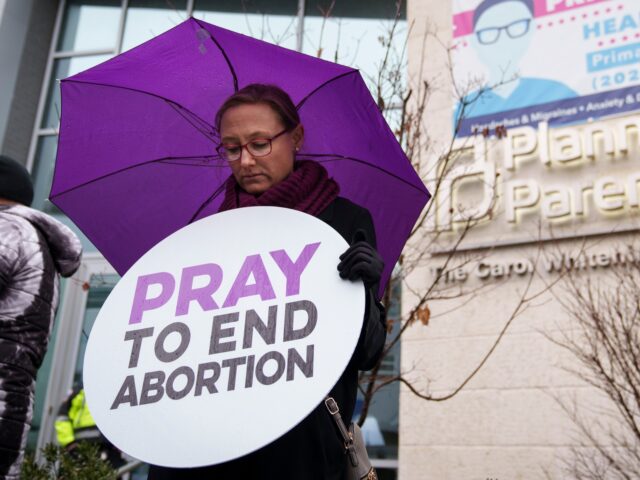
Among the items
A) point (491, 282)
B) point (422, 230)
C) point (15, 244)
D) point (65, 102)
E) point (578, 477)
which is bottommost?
point (578, 477)

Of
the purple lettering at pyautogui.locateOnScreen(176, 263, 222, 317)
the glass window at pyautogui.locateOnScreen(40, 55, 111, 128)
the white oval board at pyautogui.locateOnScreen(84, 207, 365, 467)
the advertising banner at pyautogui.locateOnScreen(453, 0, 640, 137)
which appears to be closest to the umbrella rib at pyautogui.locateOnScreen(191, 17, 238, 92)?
the white oval board at pyautogui.locateOnScreen(84, 207, 365, 467)

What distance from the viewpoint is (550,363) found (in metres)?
6.68

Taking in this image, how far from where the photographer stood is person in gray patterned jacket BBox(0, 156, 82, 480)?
9.09ft

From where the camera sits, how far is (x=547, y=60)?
7754 millimetres

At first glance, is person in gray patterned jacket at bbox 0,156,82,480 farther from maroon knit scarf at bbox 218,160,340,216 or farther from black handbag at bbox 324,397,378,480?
black handbag at bbox 324,397,378,480

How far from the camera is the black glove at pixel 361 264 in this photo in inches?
69.9

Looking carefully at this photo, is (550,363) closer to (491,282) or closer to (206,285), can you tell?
(491,282)

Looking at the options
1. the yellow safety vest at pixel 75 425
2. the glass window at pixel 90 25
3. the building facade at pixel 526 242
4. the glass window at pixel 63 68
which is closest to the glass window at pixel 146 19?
the glass window at pixel 90 25

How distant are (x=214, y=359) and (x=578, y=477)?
4704 mm

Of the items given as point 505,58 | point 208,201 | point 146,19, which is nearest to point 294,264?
point 208,201

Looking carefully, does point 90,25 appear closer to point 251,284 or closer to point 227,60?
point 227,60

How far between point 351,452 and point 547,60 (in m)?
6.77

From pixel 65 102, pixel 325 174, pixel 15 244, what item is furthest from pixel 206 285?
pixel 15 244

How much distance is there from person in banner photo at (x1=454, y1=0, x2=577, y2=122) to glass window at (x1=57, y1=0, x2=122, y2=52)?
5980 mm
